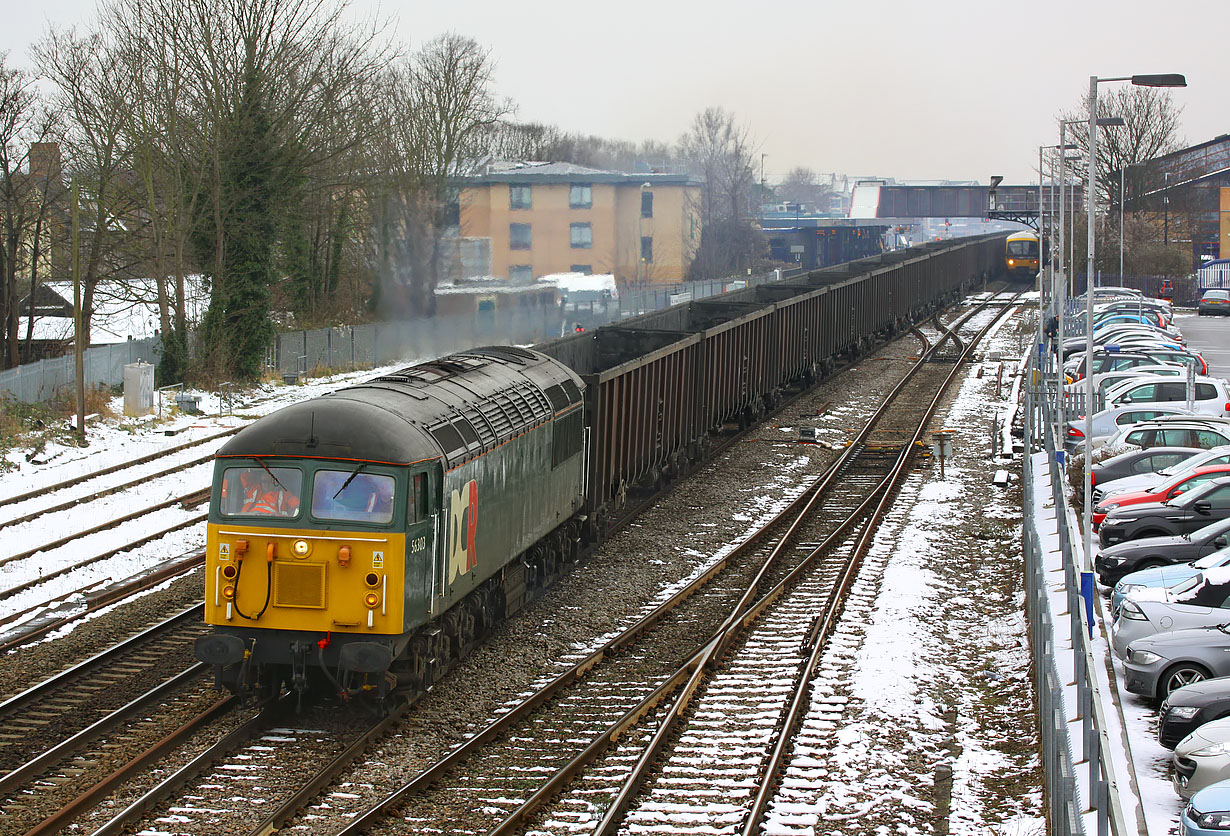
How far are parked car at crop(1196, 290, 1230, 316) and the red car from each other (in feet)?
159

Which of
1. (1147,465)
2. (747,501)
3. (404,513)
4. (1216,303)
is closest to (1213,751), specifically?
(404,513)

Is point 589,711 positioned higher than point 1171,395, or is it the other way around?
point 1171,395

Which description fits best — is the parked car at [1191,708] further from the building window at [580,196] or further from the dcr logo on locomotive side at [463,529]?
the building window at [580,196]

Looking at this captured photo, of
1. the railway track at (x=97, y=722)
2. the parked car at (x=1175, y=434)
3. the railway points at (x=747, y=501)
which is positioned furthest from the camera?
the parked car at (x=1175, y=434)

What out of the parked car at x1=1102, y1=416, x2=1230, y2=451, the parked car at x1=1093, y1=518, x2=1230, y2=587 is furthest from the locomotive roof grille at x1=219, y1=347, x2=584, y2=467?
the parked car at x1=1102, y1=416, x2=1230, y2=451

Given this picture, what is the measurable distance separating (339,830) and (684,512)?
44.4ft

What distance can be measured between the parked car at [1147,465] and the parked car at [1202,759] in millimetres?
10262

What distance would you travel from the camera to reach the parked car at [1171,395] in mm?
27250

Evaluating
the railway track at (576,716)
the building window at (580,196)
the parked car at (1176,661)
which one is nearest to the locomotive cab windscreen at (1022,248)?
the building window at (580,196)

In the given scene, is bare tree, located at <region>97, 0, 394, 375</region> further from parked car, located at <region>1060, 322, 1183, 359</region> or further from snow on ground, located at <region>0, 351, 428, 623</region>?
parked car, located at <region>1060, 322, 1183, 359</region>

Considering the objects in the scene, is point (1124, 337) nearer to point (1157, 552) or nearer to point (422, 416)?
point (1157, 552)

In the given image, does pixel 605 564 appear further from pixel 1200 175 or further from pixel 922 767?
pixel 1200 175

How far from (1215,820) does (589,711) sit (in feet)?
19.6

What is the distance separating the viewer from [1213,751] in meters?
10.7
